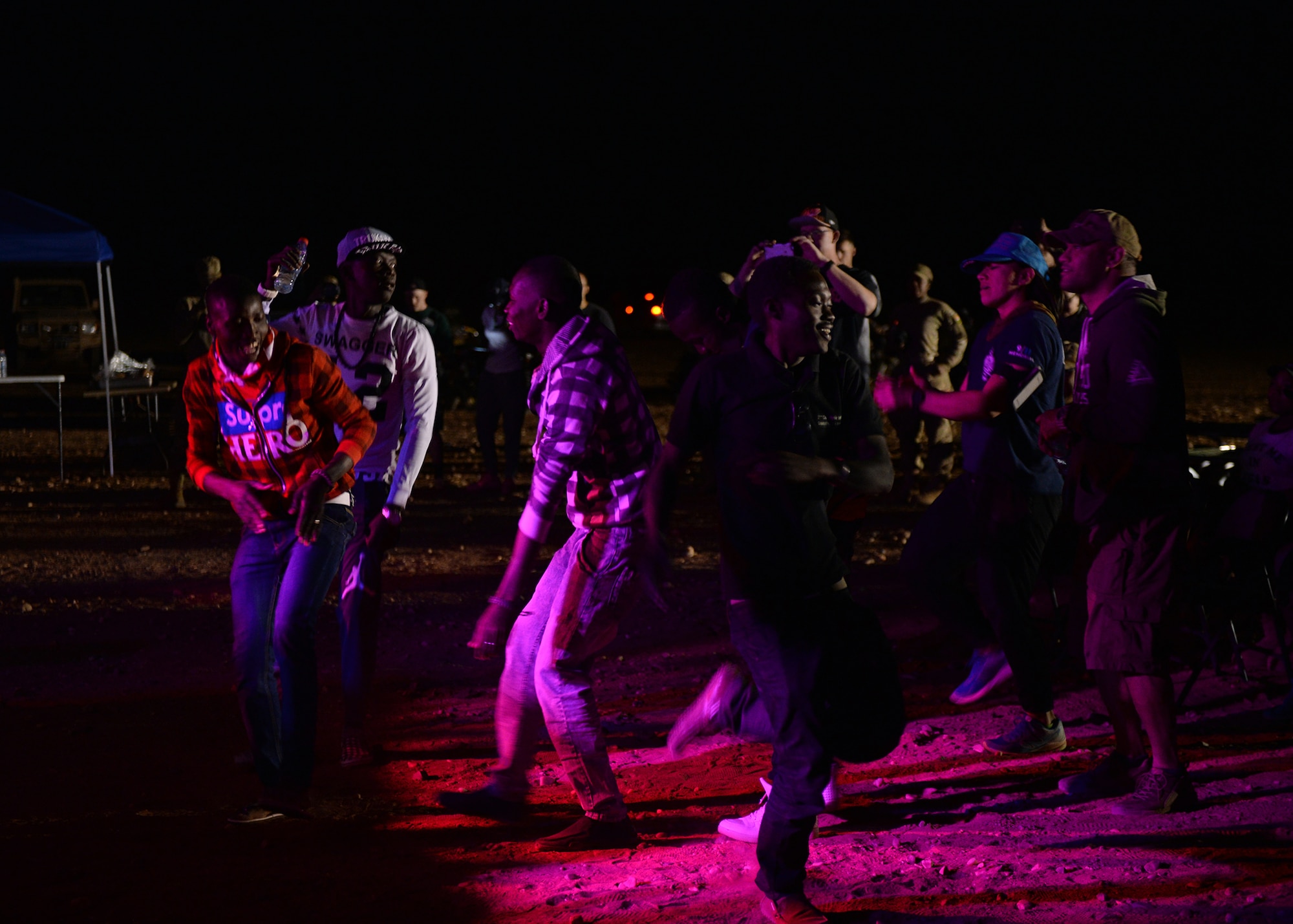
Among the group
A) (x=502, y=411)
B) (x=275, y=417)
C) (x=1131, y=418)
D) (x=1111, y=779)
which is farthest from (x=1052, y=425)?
(x=502, y=411)

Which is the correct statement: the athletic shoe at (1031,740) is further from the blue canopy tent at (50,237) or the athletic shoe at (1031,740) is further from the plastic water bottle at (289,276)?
the blue canopy tent at (50,237)

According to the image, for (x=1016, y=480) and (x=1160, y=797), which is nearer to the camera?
(x=1160, y=797)

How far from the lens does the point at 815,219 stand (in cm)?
654

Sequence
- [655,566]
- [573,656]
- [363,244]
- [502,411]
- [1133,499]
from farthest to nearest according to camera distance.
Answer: [502,411]
[363,244]
[1133,499]
[573,656]
[655,566]

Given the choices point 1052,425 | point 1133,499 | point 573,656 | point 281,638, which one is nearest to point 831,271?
point 1052,425

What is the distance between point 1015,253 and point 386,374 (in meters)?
2.67

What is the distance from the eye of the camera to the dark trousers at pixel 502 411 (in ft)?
40.9

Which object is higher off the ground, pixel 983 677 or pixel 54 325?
pixel 54 325

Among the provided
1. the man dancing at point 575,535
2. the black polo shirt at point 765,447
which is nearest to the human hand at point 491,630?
the man dancing at point 575,535

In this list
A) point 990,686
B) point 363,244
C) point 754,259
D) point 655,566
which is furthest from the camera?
point 754,259

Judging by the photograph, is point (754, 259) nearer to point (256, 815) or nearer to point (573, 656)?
point (573, 656)

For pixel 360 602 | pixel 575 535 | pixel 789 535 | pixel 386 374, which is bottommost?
pixel 360 602

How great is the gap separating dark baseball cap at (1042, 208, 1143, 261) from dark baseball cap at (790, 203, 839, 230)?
1.80 meters

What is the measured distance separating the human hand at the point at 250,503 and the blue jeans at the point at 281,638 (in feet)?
0.11
